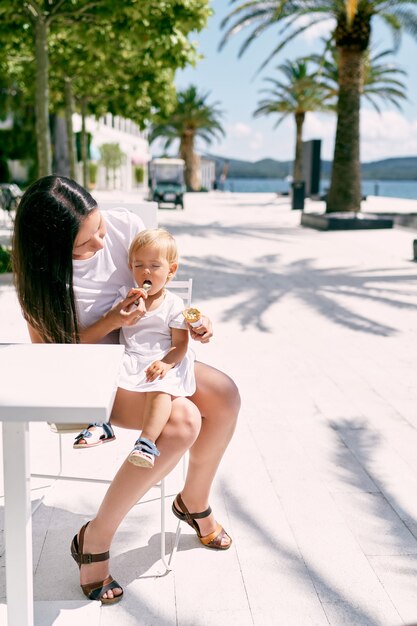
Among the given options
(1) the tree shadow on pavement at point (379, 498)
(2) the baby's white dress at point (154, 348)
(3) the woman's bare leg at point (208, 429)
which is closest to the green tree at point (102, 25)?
(1) the tree shadow on pavement at point (379, 498)

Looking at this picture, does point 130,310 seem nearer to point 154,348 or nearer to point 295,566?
point 154,348

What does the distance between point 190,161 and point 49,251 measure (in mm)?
51719

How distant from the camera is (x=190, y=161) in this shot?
53.1 m

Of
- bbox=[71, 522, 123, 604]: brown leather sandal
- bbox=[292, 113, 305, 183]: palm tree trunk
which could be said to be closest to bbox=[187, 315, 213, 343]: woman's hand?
bbox=[71, 522, 123, 604]: brown leather sandal

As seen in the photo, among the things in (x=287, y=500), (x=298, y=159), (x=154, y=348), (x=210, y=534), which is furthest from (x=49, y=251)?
(x=298, y=159)

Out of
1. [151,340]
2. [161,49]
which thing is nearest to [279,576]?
[151,340]

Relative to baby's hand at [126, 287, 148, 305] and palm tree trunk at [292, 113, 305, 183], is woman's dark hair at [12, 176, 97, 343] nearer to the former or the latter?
baby's hand at [126, 287, 148, 305]

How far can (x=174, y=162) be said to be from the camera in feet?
97.3

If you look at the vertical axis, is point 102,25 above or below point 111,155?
above

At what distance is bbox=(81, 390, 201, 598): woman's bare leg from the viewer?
8.03ft

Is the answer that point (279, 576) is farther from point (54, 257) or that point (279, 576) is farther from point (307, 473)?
point (54, 257)

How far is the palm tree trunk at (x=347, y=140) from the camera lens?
58.6 ft

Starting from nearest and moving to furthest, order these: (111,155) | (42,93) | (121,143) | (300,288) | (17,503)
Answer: (17,503)
(300,288)
(42,93)
(111,155)
(121,143)

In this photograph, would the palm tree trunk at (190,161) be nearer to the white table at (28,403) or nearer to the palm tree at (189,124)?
the palm tree at (189,124)
